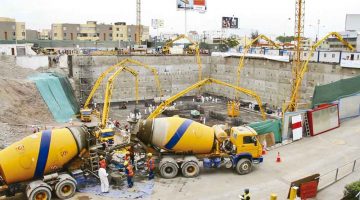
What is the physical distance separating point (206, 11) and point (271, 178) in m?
53.5

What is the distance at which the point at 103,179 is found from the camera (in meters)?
14.9

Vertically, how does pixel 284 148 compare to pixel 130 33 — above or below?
below

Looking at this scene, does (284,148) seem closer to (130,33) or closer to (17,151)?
(17,151)

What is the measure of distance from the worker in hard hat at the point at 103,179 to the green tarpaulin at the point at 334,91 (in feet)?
54.8

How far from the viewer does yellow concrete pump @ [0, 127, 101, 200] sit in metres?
13.6

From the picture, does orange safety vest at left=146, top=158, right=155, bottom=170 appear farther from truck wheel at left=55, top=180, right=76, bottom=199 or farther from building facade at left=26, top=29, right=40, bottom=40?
building facade at left=26, top=29, right=40, bottom=40

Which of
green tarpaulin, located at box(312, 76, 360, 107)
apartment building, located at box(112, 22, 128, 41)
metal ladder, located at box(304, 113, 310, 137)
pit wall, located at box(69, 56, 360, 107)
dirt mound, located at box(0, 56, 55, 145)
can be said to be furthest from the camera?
apartment building, located at box(112, 22, 128, 41)

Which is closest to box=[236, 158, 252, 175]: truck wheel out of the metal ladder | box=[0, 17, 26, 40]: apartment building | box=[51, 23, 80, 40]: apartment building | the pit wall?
the metal ladder

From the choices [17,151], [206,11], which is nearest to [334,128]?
[17,151]

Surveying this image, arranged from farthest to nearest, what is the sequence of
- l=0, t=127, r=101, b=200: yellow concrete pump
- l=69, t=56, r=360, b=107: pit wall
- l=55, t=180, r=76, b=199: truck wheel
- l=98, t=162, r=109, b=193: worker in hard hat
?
l=69, t=56, r=360, b=107: pit wall → l=98, t=162, r=109, b=193: worker in hard hat → l=55, t=180, r=76, b=199: truck wheel → l=0, t=127, r=101, b=200: yellow concrete pump

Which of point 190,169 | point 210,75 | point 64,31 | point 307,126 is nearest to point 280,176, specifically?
point 190,169

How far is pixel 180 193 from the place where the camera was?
49.8 ft

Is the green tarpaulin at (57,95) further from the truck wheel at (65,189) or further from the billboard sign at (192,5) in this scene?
the billboard sign at (192,5)

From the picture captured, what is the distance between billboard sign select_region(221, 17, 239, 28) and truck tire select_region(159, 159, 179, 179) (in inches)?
2873
